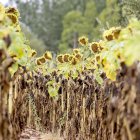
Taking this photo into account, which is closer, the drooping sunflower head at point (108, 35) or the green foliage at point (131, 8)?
the drooping sunflower head at point (108, 35)

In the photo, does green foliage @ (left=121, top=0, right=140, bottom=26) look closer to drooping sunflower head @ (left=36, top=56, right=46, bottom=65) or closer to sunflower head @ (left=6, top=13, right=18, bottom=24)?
drooping sunflower head @ (left=36, top=56, right=46, bottom=65)

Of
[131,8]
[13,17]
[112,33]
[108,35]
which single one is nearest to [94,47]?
[13,17]

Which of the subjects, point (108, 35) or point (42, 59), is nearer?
point (108, 35)

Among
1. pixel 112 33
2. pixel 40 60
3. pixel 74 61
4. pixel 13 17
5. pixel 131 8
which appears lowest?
pixel 112 33

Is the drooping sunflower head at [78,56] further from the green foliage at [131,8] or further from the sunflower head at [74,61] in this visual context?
the green foliage at [131,8]

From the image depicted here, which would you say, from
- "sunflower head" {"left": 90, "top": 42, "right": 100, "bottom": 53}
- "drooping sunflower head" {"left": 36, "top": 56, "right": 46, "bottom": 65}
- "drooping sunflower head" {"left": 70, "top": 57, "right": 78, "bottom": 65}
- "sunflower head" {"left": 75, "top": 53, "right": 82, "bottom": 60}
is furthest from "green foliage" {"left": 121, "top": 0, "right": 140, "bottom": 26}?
"sunflower head" {"left": 90, "top": 42, "right": 100, "bottom": 53}

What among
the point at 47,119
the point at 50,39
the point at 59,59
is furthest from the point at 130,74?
the point at 50,39

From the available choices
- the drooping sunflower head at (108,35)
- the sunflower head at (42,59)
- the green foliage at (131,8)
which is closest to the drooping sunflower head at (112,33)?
the drooping sunflower head at (108,35)

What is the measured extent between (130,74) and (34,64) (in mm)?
7953

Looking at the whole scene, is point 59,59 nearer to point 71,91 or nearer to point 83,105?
point 71,91

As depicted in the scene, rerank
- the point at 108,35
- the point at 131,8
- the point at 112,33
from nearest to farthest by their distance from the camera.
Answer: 1. the point at 112,33
2. the point at 108,35
3. the point at 131,8

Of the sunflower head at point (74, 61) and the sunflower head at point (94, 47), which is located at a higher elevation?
the sunflower head at point (74, 61)

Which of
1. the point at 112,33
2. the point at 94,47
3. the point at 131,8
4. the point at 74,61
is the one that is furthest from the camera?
the point at 131,8

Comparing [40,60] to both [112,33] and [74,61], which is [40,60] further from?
[112,33]
